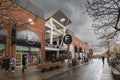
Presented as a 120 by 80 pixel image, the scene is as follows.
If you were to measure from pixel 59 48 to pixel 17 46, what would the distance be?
30795 millimetres

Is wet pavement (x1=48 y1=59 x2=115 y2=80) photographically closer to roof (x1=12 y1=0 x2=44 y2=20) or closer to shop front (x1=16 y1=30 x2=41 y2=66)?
shop front (x1=16 y1=30 x2=41 y2=66)

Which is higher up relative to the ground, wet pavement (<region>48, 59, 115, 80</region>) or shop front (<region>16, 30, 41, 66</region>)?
shop front (<region>16, 30, 41, 66</region>)

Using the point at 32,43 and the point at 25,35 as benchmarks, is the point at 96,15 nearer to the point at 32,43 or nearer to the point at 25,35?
the point at 25,35

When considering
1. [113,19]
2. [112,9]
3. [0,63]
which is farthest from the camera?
[0,63]

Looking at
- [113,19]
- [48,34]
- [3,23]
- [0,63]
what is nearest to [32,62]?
[0,63]

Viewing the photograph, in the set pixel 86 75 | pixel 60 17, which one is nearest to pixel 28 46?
pixel 86 75

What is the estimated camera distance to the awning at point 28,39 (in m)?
36.9

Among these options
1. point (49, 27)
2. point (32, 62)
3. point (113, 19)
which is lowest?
point (32, 62)

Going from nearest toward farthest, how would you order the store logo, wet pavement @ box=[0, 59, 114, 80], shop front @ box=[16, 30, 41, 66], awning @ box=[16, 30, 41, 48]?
wet pavement @ box=[0, 59, 114, 80] < awning @ box=[16, 30, 41, 48] < shop front @ box=[16, 30, 41, 66] < the store logo

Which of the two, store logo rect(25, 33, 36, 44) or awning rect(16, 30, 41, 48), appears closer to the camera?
awning rect(16, 30, 41, 48)

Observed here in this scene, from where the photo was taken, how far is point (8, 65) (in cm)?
2672

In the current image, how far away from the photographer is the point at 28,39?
39594mm

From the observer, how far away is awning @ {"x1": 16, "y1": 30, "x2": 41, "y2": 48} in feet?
121

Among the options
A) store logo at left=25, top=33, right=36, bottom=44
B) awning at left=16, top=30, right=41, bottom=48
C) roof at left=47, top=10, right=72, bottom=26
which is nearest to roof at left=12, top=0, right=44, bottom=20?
awning at left=16, top=30, right=41, bottom=48
